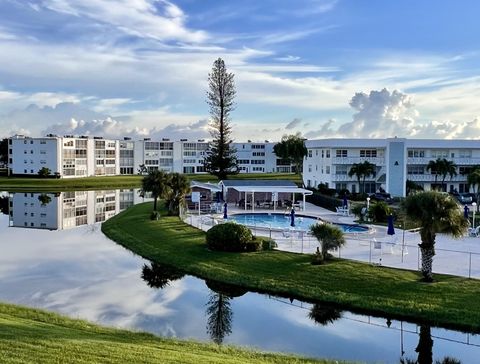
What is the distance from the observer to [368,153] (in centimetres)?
5828

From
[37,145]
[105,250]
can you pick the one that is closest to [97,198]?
[105,250]

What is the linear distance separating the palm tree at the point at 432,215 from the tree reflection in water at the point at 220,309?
24.2ft

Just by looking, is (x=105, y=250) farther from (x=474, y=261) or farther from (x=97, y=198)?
(x=97, y=198)

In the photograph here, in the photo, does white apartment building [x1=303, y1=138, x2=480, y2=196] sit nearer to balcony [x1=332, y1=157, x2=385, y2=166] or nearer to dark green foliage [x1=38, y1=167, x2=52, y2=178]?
balcony [x1=332, y1=157, x2=385, y2=166]

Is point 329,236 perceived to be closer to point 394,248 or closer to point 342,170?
A: point 394,248

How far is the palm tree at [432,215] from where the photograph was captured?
19.6 m

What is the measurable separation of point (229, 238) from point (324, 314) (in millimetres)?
8574

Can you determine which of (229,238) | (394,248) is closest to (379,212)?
(394,248)

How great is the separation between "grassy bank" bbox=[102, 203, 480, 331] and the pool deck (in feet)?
4.75

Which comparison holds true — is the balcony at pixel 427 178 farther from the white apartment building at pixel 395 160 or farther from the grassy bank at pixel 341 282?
the grassy bank at pixel 341 282

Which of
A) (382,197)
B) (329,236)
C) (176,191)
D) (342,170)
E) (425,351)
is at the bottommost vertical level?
(425,351)

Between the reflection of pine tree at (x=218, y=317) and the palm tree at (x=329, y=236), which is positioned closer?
the reflection of pine tree at (x=218, y=317)

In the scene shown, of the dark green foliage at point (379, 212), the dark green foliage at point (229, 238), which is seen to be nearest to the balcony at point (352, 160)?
the dark green foliage at point (379, 212)

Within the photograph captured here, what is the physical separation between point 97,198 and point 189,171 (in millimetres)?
63676
